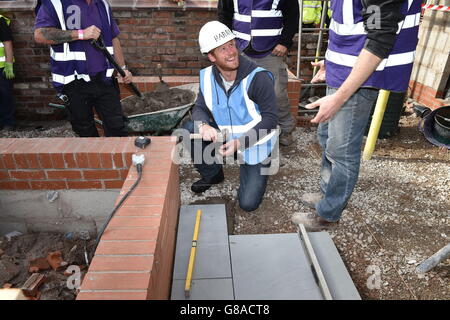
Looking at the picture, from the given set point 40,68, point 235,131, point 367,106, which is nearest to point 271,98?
point 235,131

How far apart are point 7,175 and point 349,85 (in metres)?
2.24

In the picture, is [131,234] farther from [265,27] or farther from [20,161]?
[265,27]

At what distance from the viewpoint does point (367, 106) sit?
2.22 m

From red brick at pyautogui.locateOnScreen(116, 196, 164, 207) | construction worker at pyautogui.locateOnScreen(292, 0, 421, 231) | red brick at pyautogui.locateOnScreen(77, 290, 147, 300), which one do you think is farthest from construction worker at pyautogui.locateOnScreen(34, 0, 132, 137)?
red brick at pyautogui.locateOnScreen(77, 290, 147, 300)

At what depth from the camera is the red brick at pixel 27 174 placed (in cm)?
221

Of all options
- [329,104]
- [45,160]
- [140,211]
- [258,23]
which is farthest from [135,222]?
[258,23]

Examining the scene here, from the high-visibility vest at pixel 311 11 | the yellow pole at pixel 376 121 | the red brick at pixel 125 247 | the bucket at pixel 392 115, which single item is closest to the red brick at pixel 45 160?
the red brick at pixel 125 247

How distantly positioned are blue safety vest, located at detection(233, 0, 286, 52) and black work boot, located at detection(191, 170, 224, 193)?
1.49 meters

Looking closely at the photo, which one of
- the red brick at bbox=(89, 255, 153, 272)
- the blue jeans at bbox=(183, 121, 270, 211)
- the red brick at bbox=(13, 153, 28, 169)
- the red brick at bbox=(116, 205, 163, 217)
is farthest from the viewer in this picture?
the blue jeans at bbox=(183, 121, 270, 211)

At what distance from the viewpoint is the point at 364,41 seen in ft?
6.70

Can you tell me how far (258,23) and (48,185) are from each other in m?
2.61

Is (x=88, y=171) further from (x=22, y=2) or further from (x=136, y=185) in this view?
(x=22, y=2)

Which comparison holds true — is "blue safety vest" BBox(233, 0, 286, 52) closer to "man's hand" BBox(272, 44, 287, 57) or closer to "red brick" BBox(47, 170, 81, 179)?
"man's hand" BBox(272, 44, 287, 57)

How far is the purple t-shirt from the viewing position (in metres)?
3.11
